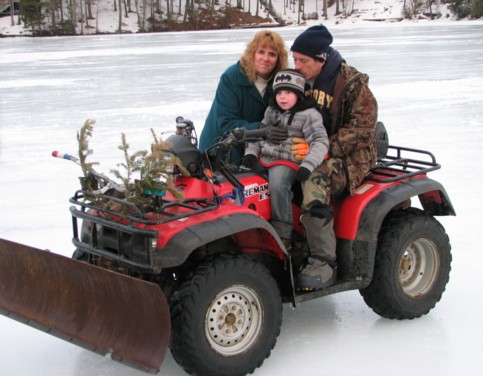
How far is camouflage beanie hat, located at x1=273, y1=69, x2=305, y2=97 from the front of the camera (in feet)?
11.7

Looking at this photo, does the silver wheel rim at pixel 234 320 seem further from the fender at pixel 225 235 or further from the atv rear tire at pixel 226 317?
the fender at pixel 225 235

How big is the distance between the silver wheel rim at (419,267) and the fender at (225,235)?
2.77 feet

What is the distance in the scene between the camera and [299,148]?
11.7ft

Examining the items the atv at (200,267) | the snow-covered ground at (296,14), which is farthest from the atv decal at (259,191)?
the snow-covered ground at (296,14)

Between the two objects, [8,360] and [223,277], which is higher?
[223,277]

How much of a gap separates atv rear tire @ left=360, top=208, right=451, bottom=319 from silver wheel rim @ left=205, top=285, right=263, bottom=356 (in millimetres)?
817

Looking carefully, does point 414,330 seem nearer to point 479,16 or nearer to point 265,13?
point 479,16

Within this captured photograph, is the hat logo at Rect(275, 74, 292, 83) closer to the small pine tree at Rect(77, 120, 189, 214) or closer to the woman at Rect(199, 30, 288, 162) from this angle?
the woman at Rect(199, 30, 288, 162)

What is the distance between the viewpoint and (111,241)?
3.28 m

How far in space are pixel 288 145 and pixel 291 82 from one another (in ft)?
1.00

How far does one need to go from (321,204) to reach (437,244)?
86cm

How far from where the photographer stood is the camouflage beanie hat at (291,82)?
357 cm

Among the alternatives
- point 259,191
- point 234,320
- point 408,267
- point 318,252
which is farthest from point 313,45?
point 234,320

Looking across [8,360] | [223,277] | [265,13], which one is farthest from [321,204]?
[265,13]
